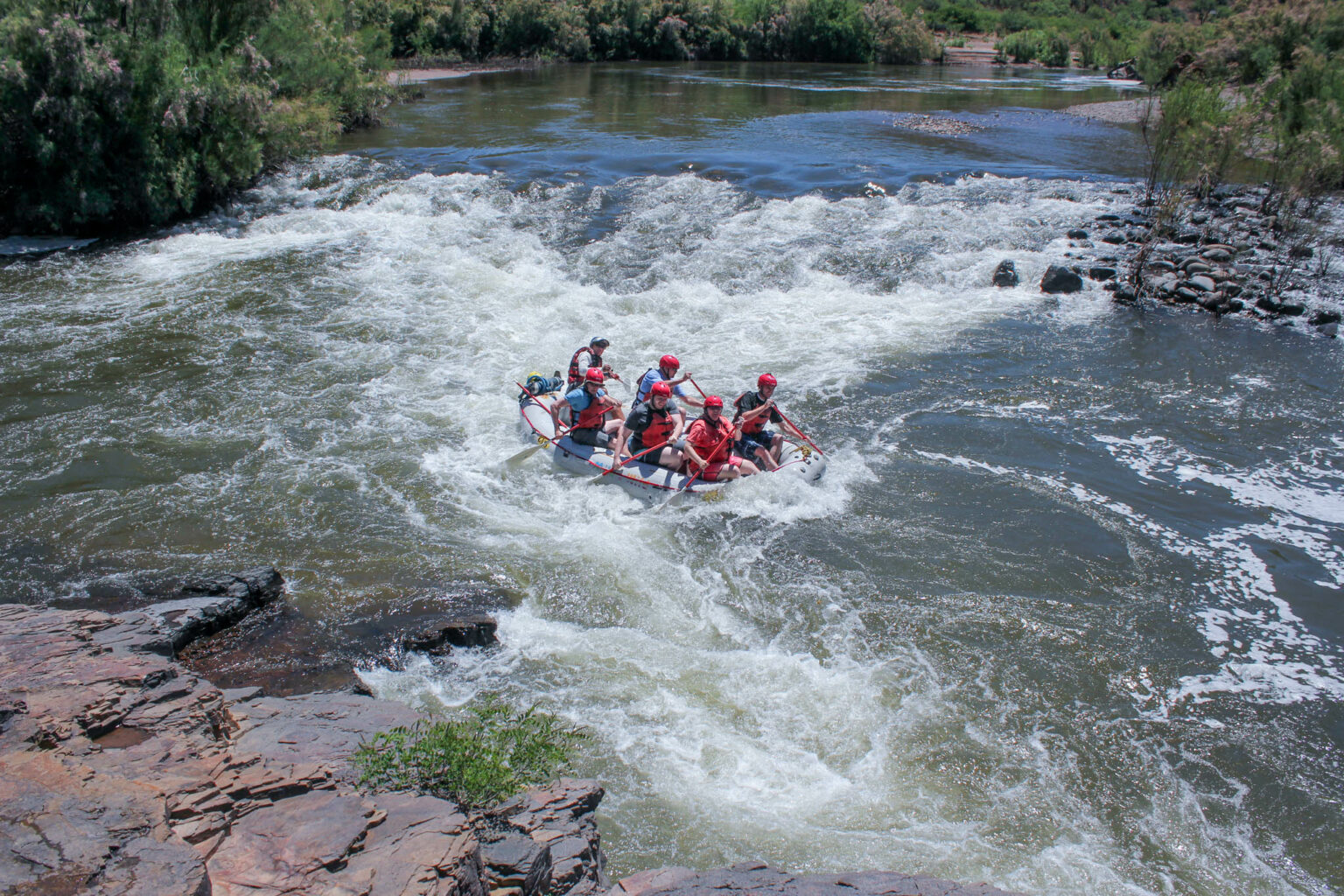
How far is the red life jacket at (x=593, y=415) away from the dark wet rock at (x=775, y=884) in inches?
228

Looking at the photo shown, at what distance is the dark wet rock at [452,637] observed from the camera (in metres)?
6.54

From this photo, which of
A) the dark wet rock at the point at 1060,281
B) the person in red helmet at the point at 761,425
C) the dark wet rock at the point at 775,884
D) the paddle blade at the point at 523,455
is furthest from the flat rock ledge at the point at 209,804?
the dark wet rock at the point at 1060,281

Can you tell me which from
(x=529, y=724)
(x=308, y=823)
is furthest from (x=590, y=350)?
(x=308, y=823)

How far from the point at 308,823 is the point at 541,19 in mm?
50328

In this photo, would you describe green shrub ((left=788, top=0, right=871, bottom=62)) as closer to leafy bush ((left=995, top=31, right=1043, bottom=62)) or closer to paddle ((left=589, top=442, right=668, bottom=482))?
leafy bush ((left=995, top=31, right=1043, bottom=62))

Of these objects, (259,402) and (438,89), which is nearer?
(259,402)

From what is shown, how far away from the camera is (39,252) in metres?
15.7

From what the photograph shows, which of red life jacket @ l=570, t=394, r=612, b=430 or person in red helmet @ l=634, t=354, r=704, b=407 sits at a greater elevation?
person in red helmet @ l=634, t=354, r=704, b=407

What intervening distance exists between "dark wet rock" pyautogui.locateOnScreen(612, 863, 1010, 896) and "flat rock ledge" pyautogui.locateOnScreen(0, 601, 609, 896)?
0.28 metres

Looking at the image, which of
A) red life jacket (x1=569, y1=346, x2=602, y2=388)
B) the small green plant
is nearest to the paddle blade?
red life jacket (x1=569, y1=346, x2=602, y2=388)

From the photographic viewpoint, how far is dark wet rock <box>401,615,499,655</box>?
654 cm

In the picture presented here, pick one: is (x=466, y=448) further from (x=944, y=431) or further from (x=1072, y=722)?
(x=1072, y=722)

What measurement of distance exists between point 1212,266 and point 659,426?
11.5m

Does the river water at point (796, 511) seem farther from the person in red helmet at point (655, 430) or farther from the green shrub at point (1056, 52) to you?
the green shrub at point (1056, 52)
